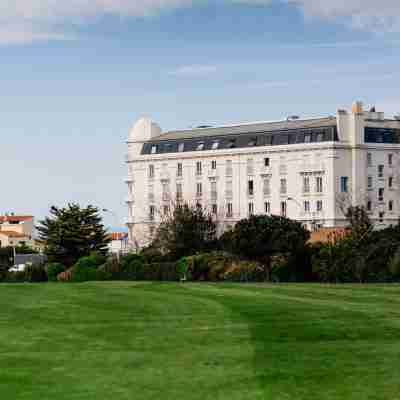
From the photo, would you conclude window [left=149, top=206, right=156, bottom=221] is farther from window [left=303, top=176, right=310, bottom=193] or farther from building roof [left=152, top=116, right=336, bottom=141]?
window [left=303, top=176, right=310, bottom=193]

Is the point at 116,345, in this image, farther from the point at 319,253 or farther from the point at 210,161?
the point at 210,161

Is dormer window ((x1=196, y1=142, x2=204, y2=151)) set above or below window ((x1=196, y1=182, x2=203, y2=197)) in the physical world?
above

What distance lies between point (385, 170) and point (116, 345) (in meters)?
156

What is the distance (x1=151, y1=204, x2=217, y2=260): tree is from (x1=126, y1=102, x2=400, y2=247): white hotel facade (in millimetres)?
43287

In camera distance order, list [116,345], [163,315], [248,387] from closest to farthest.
Answer: [248,387] → [116,345] → [163,315]

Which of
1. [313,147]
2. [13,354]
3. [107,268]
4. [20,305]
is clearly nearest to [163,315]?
[20,305]

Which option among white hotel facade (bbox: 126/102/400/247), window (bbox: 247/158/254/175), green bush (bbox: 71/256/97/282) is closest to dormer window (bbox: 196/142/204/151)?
white hotel facade (bbox: 126/102/400/247)

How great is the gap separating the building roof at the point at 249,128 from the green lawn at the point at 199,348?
14276 cm

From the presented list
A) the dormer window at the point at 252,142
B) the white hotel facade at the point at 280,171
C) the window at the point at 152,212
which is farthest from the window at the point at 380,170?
the window at the point at 152,212

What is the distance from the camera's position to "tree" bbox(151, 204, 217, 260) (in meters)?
105

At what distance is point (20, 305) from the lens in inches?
1146

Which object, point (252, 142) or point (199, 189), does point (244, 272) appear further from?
point (199, 189)

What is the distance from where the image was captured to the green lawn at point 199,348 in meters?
16.4

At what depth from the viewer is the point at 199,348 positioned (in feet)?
66.8
